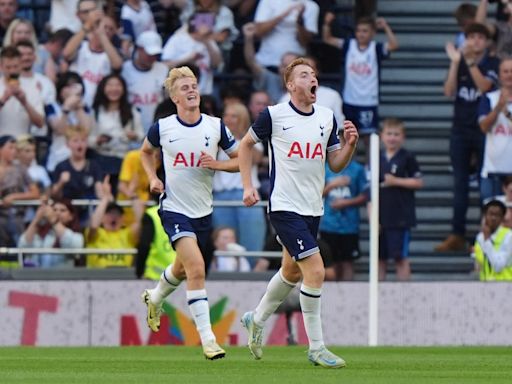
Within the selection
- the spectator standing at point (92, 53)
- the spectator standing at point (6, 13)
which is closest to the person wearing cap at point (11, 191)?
the spectator standing at point (92, 53)

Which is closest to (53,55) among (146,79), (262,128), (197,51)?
(146,79)

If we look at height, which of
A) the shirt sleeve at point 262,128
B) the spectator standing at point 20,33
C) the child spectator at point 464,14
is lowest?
the shirt sleeve at point 262,128

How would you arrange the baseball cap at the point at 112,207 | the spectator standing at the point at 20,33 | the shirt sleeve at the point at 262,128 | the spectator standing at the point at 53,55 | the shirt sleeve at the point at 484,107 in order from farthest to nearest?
the spectator standing at the point at 53,55 < the spectator standing at the point at 20,33 < the shirt sleeve at the point at 484,107 < the baseball cap at the point at 112,207 < the shirt sleeve at the point at 262,128

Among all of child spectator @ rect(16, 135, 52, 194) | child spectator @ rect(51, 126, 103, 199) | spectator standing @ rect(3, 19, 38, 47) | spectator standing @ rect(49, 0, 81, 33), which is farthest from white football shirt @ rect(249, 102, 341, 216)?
spectator standing @ rect(49, 0, 81, 33)

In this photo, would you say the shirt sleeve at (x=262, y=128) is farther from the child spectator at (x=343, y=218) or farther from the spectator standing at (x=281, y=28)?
the spectator standing at (x=281, y=28)

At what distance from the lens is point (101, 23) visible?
21.7 meters

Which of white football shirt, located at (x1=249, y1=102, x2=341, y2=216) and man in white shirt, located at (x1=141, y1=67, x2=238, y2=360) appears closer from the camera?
white football shirt, located at (x1=249, y1=102, x2=341, y2=216)

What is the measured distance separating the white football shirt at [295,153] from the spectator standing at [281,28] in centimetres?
850

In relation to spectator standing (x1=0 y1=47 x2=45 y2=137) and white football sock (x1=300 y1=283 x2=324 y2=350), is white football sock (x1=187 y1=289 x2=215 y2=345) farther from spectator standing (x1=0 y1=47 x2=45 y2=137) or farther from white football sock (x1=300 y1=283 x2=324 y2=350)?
spectator standing (x1=0 y1=47 x2=45 y2=137)

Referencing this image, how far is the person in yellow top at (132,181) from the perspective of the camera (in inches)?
778

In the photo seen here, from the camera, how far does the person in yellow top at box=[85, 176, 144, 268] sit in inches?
768

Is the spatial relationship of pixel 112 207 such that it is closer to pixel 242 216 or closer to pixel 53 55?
pixel 242 216

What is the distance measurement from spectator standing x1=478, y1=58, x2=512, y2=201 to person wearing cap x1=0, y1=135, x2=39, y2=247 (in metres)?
5.41

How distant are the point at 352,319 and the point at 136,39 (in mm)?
5539
